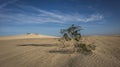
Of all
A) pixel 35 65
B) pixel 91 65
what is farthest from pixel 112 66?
pixel 35 65

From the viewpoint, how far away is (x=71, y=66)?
9.81 m

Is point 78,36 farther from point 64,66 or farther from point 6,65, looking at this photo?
point 6,65

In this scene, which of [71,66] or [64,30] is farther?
[64,30]

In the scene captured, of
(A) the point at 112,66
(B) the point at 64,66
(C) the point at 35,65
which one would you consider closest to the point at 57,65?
(B) the point at 64,66

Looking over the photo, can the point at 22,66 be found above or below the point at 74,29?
below

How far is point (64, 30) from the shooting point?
19.4 m

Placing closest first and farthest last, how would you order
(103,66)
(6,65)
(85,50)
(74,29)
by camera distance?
(103,66), (6,65), (85,50), (74,29)

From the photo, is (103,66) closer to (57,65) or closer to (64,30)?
(57,65)

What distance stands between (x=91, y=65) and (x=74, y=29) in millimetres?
9091

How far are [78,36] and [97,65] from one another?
30.0 ft

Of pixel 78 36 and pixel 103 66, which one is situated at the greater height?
pixel 78 36

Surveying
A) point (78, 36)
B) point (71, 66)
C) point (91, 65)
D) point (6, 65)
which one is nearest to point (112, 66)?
point (91, 65)

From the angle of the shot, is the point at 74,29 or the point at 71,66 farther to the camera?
the point at 74,29

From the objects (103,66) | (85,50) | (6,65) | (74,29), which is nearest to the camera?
(103,66)
